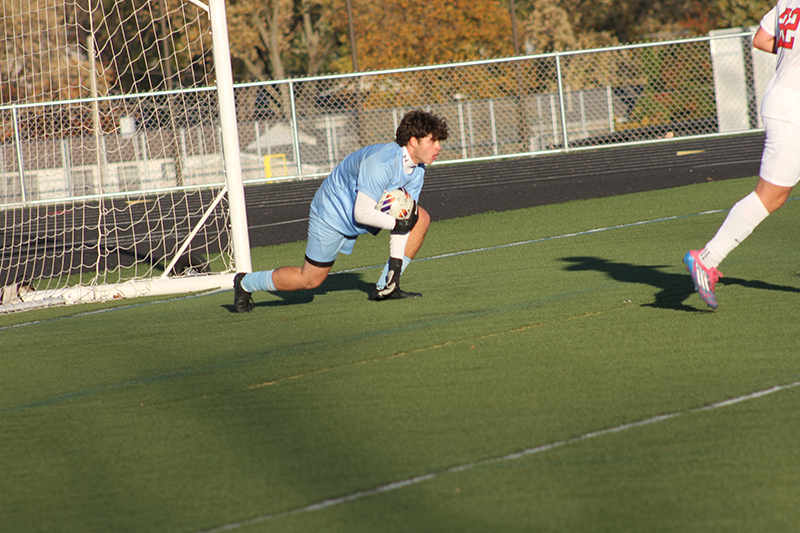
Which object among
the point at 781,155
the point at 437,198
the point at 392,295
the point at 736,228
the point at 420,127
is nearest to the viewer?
the point at 781,155

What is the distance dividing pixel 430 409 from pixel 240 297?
3207 mm

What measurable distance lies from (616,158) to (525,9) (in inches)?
1264

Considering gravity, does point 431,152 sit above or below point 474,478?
above

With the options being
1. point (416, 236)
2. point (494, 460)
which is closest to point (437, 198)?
point (416, 236)

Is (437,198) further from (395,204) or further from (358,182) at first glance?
(358,182)

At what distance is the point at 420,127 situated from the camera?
240 inches

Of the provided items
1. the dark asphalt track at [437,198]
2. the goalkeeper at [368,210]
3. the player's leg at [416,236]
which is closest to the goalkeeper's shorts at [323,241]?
the goalkeeper at [368,210]

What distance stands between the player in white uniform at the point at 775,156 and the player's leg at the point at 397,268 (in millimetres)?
2187

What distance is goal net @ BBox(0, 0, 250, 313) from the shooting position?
26.8 feet

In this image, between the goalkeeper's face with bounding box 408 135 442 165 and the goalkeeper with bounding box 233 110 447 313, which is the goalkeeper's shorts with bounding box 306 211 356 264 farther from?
the goalkeeper's face with bounding box 408 135 442 165

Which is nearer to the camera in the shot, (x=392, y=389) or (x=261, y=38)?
(x=392, y=389)

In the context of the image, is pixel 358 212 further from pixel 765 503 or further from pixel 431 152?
pixel 765 503

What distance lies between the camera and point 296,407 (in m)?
4.25

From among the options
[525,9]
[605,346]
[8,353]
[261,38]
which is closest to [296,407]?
[605,346]
